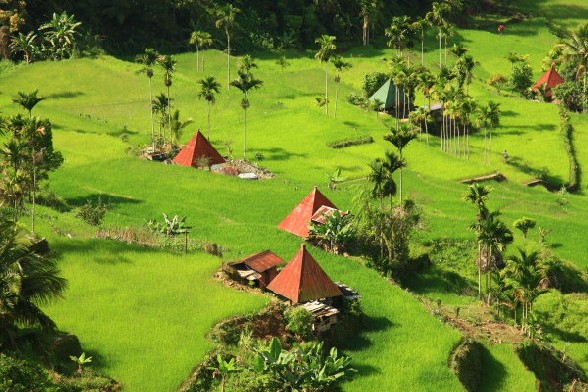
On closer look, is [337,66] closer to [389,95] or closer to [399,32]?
[389,95]

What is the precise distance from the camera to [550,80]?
106438mm

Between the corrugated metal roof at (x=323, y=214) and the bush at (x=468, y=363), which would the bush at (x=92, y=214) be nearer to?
the corrugated metal roof at (x=323, y=214)

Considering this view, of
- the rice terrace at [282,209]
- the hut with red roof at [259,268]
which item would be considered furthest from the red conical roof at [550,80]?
the hut with red roof at [259,268]

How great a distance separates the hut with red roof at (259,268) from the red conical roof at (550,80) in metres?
63.8

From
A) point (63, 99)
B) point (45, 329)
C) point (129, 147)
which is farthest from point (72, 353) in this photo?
point (63, 99)

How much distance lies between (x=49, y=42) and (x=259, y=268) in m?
62.1

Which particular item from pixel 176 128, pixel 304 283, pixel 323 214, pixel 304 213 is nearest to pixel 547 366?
pixel 304 283

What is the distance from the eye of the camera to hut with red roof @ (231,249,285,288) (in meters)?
48.2

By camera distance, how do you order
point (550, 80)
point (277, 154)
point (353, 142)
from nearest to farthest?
point (277, 154) → point (353, 142) → point (550, 80)

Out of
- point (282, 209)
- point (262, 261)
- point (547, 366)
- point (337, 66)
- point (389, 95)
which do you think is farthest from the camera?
point (389, 95)

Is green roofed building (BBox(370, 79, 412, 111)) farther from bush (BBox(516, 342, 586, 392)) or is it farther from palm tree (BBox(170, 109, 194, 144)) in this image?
bush (BBox(516, 342, 586, 392))

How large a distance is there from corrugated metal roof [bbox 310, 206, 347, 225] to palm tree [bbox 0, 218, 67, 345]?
86.7 ft

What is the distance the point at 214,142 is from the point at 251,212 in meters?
19.5

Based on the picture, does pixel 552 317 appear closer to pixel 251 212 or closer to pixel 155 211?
pixel 251 212
